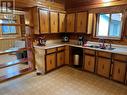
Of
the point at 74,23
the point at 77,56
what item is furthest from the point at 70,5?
the point at 77,56

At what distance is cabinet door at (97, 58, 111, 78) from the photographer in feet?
10.3

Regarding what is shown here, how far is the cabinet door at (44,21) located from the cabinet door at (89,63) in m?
1.76

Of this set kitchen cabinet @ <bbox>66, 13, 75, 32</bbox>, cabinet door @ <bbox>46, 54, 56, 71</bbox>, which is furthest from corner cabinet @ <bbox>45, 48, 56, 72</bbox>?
kitchen cabinet @ <bbox>66, 13, 75, 32</bbox>

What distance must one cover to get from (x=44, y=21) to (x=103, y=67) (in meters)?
2.50

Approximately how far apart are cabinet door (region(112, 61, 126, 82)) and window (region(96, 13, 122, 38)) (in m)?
1.06

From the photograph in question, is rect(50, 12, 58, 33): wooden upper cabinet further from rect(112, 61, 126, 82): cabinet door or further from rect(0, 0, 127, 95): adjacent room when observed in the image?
rect(112, 61, 126, 82): cabinet door

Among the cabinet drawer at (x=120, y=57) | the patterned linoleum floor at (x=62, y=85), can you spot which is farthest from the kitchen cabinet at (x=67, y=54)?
the cabinet drawer at (x=120, y=57)

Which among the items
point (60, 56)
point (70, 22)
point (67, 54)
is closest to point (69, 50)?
point (67, 54)

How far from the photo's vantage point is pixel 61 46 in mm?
4000

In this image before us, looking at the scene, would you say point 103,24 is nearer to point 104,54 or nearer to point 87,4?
point 87,4

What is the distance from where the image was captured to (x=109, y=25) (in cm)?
371

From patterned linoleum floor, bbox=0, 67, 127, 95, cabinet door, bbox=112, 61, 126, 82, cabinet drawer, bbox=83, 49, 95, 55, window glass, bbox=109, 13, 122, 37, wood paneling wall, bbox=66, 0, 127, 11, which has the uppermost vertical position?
wood paneling wall, bbox=66, 0, 127, 11

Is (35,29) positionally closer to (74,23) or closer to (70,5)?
(74,23)

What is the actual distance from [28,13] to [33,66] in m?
1.90
